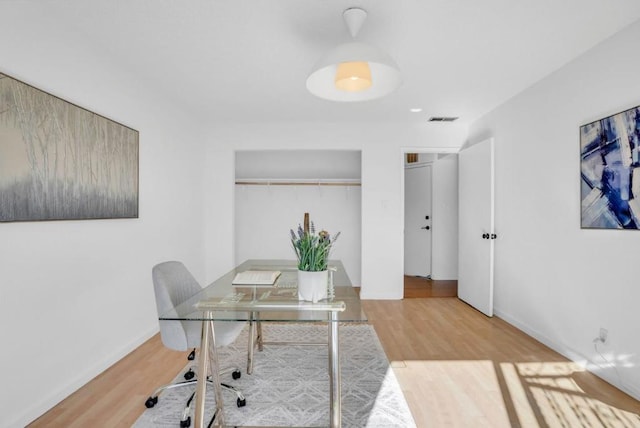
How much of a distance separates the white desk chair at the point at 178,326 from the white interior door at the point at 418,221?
4792 mm

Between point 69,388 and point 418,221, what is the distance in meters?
5.49

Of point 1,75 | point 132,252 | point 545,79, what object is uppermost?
point 545,79

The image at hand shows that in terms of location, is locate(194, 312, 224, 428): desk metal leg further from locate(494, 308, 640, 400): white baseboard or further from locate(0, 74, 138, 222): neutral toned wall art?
locate(494, 308, 640, 400): white baseboard

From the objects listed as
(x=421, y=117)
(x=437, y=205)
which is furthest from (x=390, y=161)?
(x=437, y=205)

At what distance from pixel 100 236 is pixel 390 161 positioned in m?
3.48

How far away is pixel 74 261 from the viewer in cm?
235

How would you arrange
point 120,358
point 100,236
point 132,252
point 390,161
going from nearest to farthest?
point 100,236 < point 120,358 < point 132,252 < point 390,161

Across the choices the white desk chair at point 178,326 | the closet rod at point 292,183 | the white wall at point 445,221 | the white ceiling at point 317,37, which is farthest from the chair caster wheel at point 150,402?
the white wall at point 445,221

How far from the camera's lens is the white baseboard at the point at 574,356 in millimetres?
2303

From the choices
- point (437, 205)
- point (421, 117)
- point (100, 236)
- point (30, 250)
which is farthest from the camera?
point (437, 205)

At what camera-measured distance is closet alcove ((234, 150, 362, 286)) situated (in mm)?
5461

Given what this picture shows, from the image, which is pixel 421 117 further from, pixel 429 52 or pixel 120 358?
pixel 120 358

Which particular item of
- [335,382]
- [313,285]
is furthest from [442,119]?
[335,382]

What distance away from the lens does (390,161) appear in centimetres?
482
